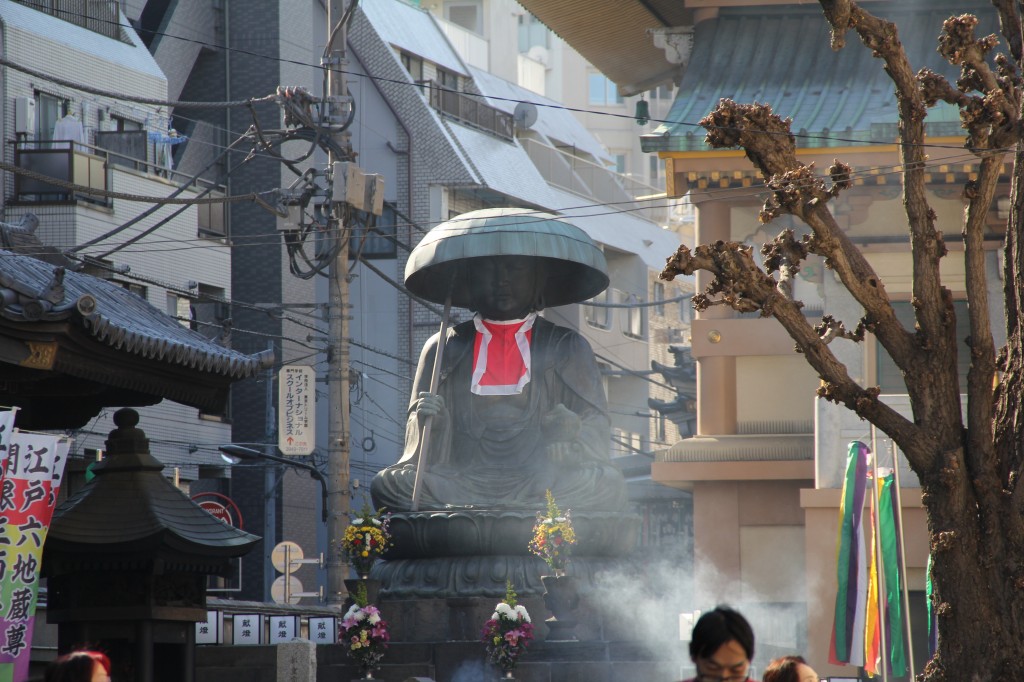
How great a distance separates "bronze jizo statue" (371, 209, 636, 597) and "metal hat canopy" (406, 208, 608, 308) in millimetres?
19

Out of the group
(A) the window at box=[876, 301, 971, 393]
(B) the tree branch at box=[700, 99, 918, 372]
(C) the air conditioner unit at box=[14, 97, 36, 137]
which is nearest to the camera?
(B) the tree branch at box=[700, 99, 918, 372]

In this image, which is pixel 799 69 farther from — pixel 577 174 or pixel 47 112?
pixel 577 174

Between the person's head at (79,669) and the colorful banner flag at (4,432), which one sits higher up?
the colorful banner flag at (4,432)

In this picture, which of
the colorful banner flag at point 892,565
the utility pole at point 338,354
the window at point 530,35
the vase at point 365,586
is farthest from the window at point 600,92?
the colorful banner flag at point 892,565

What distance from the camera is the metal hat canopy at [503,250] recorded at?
18.9 m

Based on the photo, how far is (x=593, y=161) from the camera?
46.5 metres

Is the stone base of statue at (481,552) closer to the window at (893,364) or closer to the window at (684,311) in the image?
the window at (893,364)

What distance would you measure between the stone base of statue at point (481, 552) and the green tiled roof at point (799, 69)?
474cm

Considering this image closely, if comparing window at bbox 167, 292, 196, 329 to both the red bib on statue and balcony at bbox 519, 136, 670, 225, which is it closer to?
the red bib on statue

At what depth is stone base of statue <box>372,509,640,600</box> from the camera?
57.3 ft

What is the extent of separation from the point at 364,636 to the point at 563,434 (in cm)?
379

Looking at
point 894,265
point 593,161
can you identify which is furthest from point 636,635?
point 593,161

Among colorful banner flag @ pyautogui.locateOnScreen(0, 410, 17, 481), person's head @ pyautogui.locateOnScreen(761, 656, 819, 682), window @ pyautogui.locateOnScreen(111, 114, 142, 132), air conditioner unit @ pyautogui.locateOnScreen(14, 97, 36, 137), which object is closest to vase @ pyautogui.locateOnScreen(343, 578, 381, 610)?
colorful banner flag @ pyautogui.locateOnScreen(0, 410, 17, 481)

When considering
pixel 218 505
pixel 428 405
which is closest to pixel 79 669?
pixel 428 405
